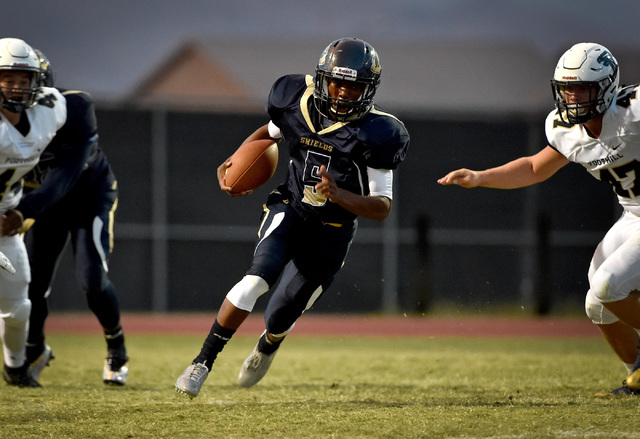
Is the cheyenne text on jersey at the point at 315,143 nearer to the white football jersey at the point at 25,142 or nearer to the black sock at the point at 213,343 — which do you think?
the black sock at the point at 213,343

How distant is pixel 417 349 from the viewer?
851 centimetres

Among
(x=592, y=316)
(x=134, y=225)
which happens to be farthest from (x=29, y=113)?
(x=134, y=225)

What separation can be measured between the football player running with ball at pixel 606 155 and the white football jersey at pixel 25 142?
213cm

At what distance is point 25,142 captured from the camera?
471 centimetres

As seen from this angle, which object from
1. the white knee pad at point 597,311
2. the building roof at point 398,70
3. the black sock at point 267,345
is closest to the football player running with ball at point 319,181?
the black sock at point 267,345

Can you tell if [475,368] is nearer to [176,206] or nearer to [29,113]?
[29,113]

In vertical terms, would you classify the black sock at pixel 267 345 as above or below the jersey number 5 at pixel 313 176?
below

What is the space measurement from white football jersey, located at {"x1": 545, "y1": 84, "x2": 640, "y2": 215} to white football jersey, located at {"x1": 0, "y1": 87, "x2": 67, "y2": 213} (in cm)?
266

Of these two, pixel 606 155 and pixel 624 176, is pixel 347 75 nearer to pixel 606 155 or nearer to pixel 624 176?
pixel 606 155

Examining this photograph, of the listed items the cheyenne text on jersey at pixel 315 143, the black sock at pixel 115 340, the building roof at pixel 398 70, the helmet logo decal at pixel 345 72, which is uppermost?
the helmet logo decal at pixel 345 72

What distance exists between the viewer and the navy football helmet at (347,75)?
14.4 feet

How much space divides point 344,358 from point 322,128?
10.6ft

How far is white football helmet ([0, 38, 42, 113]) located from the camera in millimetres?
4582

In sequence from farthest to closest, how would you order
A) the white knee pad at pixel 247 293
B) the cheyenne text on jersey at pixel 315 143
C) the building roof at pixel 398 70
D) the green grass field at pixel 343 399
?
1. the building roof at pixel 398 70
2. the cheyenne text on jersey at pixel 315 143
3. the white knee pad at pixel 247 293
4. the green grass field at pixel 343 399
